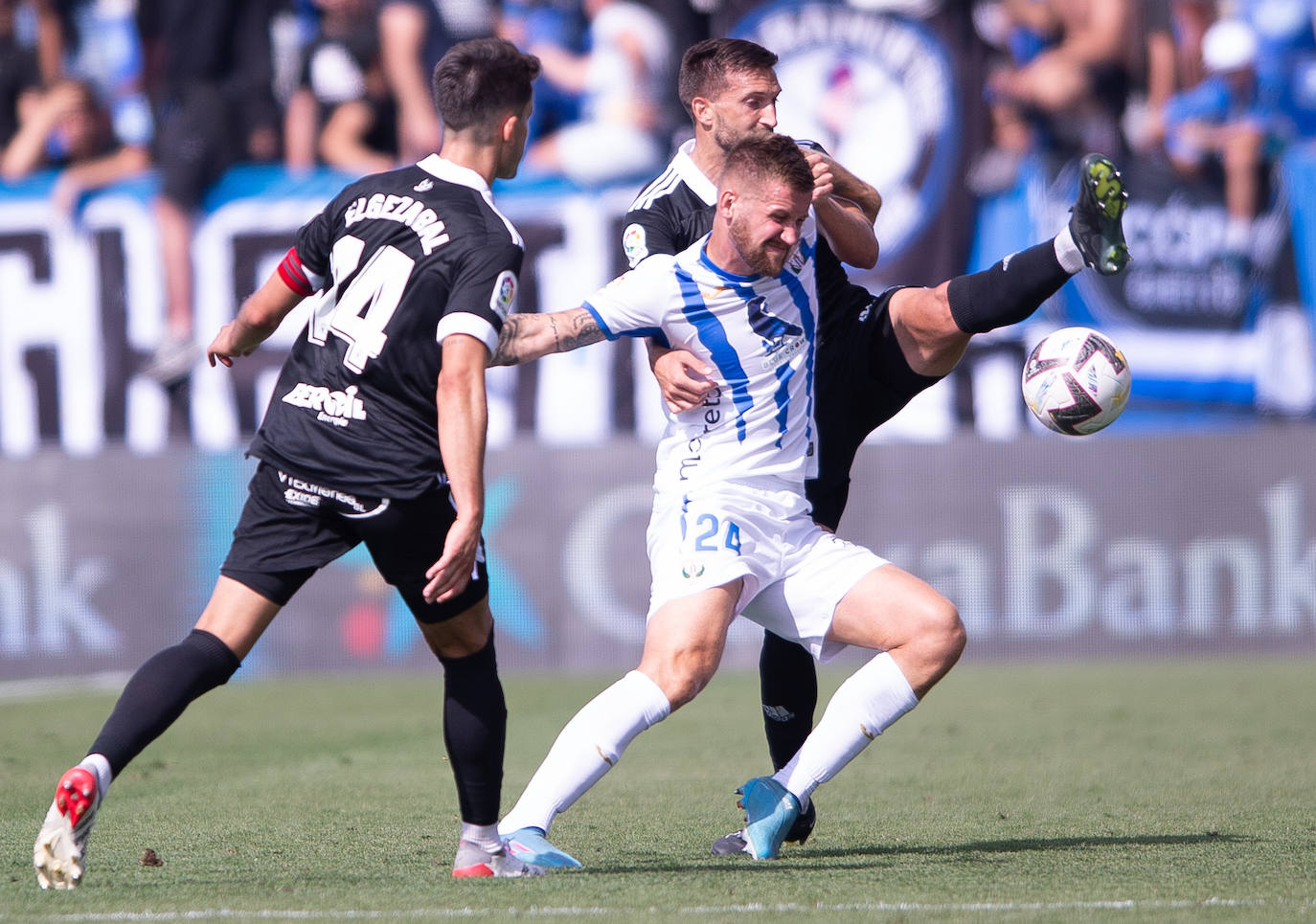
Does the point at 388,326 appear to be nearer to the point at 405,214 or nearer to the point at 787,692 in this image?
the point at 405,214

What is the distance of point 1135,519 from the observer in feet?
38.6

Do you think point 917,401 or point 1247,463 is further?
point 917,401

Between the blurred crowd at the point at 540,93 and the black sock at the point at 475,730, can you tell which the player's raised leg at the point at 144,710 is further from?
the blurred crowd at the point at 540,93

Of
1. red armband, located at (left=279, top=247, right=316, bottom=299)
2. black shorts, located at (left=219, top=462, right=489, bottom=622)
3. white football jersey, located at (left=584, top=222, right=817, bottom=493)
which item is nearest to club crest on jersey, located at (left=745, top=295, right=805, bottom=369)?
white football jersey, located at (left=584, top=222, right=817, bottom=493)

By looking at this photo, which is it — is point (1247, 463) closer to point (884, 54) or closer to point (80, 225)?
point (884, 54)

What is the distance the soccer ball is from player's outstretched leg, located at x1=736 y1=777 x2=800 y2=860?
4.59ft

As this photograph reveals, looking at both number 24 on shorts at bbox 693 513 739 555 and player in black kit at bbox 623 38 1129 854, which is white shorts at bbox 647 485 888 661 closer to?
number 24 on shorts at bbox 693 513 739 555

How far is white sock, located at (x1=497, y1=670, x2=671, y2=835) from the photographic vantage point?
4.32 m

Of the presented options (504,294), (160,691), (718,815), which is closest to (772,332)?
(504,294)

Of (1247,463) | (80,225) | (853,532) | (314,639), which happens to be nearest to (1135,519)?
(1247,463)

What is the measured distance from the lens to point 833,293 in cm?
532

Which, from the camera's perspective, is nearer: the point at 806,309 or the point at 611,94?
the point at 806,309

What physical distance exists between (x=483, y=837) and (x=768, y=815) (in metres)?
0.82

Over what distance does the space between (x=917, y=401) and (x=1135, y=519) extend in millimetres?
2027
